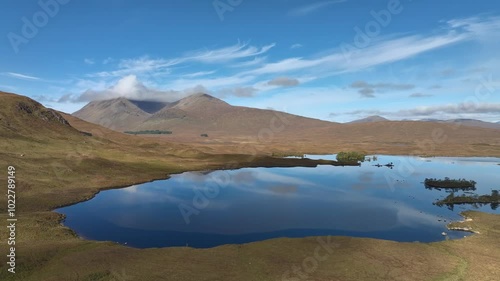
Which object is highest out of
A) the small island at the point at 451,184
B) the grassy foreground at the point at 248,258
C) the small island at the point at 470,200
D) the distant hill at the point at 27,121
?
the distant hill at the point at 27,121

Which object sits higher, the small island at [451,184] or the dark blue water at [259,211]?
the small island at [451,184]

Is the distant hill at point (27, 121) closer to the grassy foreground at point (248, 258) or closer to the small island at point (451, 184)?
Answer: the grassy foreground at point (248, 258)

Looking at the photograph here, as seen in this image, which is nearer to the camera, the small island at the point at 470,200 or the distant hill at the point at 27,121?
the small island at the point at 470,200

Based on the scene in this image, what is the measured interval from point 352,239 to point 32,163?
75.5 metres

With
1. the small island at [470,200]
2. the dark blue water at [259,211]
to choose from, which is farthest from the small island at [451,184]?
the small island at [470,200]

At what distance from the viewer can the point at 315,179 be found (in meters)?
99.4

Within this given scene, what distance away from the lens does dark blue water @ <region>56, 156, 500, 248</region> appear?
47469mm

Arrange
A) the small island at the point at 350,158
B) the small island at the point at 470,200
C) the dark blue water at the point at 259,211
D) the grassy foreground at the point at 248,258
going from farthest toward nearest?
the small island at the point at 350,158
the small island at the point at 470,200
the dark blue water at the point at 259,211
the grassy foreground at the point at 248,258

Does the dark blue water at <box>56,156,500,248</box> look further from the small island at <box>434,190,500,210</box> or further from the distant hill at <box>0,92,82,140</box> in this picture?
the distant hill at <box>0,92,82,140</box>

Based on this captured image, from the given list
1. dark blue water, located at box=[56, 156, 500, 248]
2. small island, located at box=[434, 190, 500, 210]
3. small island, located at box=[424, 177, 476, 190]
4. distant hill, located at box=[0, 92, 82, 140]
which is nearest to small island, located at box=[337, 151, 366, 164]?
dark blue water, located at box=[56, 156, 500, 248]

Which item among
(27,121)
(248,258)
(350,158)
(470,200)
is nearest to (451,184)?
(470,200)

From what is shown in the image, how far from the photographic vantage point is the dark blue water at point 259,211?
156 feet

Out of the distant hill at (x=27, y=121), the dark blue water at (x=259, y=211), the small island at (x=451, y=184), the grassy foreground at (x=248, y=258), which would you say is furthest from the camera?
the distant hill at (x=27, y=121)

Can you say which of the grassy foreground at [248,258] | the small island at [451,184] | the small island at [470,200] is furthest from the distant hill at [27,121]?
the small island at [451,184]
